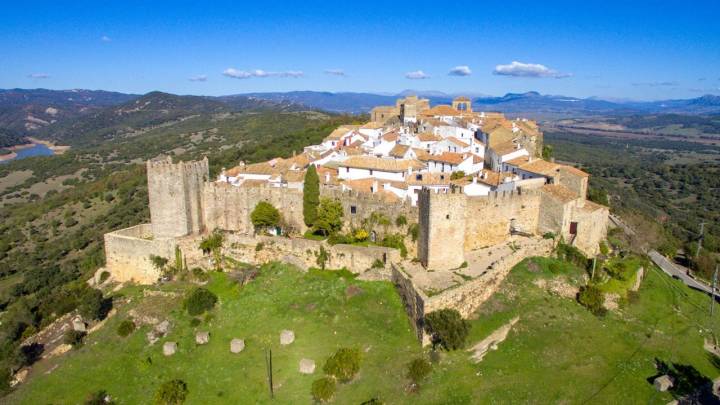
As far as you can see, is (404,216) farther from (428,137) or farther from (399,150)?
(428,137)

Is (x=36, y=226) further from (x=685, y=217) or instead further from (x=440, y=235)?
(x=685, y=217)

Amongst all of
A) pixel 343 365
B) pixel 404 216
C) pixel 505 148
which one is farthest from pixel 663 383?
pixel 505 148

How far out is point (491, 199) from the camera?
2842 cm

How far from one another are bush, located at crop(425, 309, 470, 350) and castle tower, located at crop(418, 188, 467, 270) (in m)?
4.32

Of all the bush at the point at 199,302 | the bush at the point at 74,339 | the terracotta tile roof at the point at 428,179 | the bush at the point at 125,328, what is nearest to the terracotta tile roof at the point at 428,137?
the terracotta tile roof at the point at 428,179

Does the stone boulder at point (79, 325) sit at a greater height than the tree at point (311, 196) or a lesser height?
lesser

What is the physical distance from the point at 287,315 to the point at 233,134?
90018mm

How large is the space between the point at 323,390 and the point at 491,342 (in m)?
7.66

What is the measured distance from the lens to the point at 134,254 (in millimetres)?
32688

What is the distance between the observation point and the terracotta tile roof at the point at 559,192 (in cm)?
2864

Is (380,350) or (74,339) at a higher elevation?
(380,350)

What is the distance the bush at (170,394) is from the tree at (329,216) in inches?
487

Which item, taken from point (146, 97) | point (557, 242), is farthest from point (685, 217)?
point (146, 97)

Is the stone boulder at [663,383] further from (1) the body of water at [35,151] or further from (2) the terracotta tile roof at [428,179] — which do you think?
(1) the body of water at [35,151]
